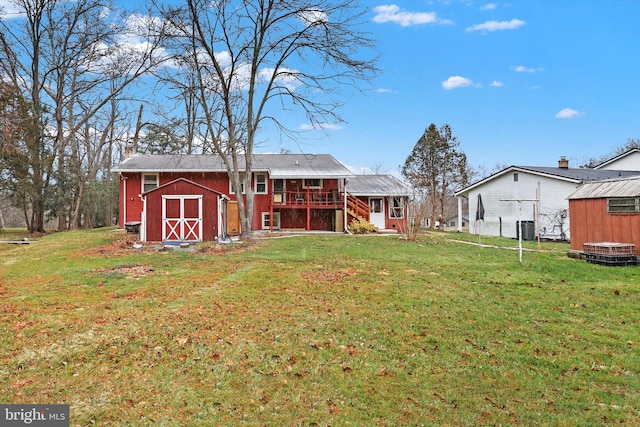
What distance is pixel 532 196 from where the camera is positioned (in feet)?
69.5

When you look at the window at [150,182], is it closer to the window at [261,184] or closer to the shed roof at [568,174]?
the window at [261,184]

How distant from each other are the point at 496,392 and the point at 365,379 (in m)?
1.44

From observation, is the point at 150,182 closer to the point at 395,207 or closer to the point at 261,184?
the point at 261,184

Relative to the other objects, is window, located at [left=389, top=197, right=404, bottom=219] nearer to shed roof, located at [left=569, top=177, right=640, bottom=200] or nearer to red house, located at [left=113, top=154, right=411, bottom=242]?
red house, located at [left=113, top=154, right=411, bottom=242]

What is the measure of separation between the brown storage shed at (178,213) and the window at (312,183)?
7456 mm

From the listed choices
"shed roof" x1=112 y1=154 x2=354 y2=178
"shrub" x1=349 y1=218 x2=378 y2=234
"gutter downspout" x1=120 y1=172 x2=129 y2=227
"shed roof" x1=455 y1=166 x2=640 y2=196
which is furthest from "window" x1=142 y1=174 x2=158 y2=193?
"shed roof" x1=455 y1=166 x2=640 y2=196

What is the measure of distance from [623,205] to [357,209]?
1261 centimetres

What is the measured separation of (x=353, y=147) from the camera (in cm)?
2845

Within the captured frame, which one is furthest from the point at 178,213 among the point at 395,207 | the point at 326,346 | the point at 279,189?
the point at 395,207

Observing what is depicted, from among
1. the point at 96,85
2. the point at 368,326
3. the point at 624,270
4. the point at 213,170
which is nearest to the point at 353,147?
the point at 213,170

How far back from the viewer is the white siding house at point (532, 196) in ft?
63.6

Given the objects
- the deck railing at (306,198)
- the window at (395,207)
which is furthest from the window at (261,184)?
the window at (395,207)

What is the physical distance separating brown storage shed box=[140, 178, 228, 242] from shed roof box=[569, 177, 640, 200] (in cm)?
1390

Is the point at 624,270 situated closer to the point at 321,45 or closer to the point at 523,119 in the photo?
the point at 321,45
